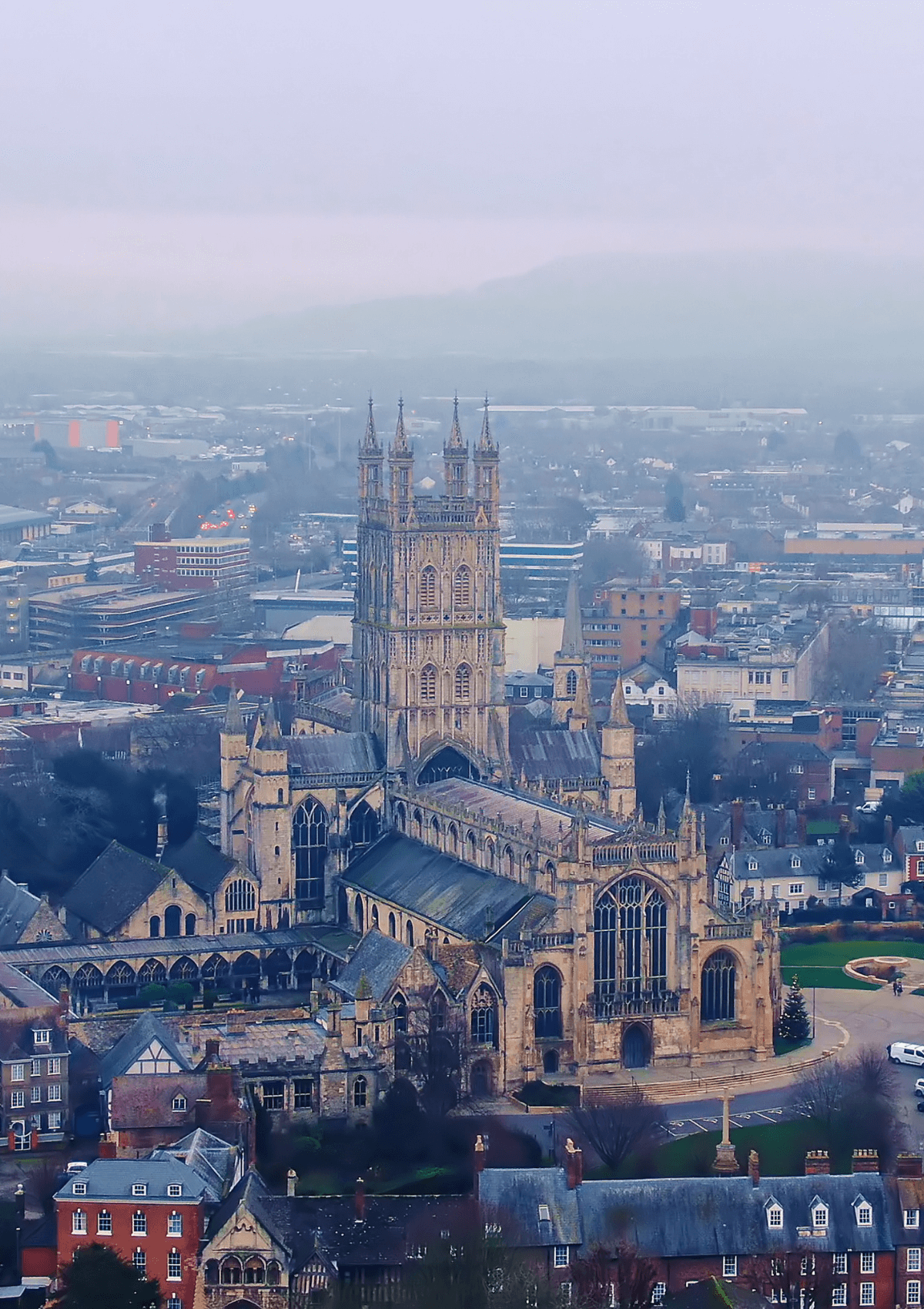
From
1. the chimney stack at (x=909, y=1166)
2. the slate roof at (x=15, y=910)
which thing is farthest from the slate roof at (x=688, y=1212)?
the slate roof at (x=15, y=910)

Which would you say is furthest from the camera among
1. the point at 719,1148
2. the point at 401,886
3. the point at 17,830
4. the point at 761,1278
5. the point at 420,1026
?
the point at 17,830

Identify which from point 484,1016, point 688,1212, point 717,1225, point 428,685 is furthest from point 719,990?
point 717,1225

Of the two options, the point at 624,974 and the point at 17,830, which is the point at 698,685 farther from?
the point at 624,974

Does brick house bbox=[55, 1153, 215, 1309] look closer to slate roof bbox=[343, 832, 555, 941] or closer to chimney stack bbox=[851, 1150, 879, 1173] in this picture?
chimney stack bbox=[851, 1150, 879, 1173]

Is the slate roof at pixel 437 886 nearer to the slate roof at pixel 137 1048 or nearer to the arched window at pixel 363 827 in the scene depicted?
the arched window at pixel 363 827

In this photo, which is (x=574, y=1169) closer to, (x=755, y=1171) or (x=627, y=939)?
(x=755, y=1171)

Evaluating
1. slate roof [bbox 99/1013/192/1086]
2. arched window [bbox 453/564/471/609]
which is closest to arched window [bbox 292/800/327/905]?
arched window [bbox 453/564/471/609]

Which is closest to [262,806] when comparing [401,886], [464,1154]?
[401,886]
